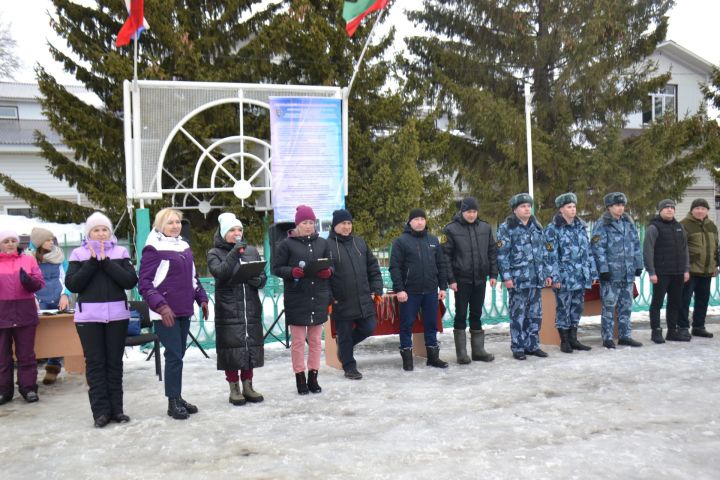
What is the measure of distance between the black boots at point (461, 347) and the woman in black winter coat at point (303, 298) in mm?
1806

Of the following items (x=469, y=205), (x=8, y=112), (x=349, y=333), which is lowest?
(x=349, y=333)

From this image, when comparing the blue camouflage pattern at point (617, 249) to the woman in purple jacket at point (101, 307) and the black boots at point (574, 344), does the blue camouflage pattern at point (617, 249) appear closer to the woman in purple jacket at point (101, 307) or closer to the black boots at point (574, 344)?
the black boots at point (574, 344)

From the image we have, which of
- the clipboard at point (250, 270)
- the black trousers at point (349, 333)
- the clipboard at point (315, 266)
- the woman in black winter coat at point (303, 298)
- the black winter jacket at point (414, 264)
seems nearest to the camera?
the clipboard at point (250, 270)

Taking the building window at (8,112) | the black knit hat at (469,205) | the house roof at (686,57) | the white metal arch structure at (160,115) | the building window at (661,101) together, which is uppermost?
the house roof at (686,57)

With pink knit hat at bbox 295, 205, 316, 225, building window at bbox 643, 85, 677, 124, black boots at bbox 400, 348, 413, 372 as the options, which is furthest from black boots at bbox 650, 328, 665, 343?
building window at bbox 643, 85, 677, 124

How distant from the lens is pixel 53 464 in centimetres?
400

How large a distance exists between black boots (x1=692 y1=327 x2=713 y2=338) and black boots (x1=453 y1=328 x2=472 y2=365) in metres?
3.38

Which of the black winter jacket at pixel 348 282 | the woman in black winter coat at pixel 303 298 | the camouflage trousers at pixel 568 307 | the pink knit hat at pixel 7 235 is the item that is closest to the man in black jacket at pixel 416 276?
the black winter jacket at pixel 348 282

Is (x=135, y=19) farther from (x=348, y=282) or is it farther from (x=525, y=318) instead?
(x=525, y=318)

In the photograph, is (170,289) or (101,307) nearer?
(101,307)

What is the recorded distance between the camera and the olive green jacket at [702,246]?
306 inches

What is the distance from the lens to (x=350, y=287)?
6043 millimetres

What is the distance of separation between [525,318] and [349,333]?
6.91ft

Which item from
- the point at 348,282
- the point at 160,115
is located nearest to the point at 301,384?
the point at 348,282
